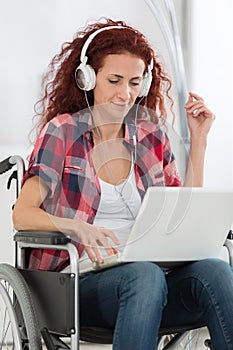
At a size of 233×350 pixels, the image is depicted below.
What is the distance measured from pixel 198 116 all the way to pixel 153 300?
638 mm

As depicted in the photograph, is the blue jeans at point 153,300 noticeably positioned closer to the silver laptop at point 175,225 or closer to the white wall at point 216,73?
the silver laptop at point 175,225

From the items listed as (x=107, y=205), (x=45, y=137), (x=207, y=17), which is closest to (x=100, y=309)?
(x=107, y=205)

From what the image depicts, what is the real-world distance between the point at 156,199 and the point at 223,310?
32 cm

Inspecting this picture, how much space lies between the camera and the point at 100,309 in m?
1.86

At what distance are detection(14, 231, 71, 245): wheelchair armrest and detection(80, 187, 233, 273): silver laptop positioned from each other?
0.14 meters

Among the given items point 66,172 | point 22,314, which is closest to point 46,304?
point 22,314

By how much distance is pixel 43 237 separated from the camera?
1800 mm

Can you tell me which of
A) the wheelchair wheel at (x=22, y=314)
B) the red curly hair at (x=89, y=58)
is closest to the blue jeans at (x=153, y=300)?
Answer: the wheelchair wheel at (x=22, y=314)

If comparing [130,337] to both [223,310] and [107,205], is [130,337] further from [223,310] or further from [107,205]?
[107,205]

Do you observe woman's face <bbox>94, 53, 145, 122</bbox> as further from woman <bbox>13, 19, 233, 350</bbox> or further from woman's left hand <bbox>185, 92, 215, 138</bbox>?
woman's left hand <bbox>185, 92, 215, 138</bbox>

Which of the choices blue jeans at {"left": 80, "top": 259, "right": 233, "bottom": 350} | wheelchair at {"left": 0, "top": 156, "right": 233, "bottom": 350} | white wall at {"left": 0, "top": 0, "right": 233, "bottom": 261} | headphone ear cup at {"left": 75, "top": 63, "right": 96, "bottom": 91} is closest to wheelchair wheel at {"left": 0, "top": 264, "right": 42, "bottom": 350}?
wheelchair at {"left": 0, "top": 156, "right": 233, "bottom": 350}

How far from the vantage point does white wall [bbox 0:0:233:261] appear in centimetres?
317

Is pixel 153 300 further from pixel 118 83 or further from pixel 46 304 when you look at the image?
pixel 118 83

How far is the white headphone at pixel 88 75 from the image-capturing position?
203cm
